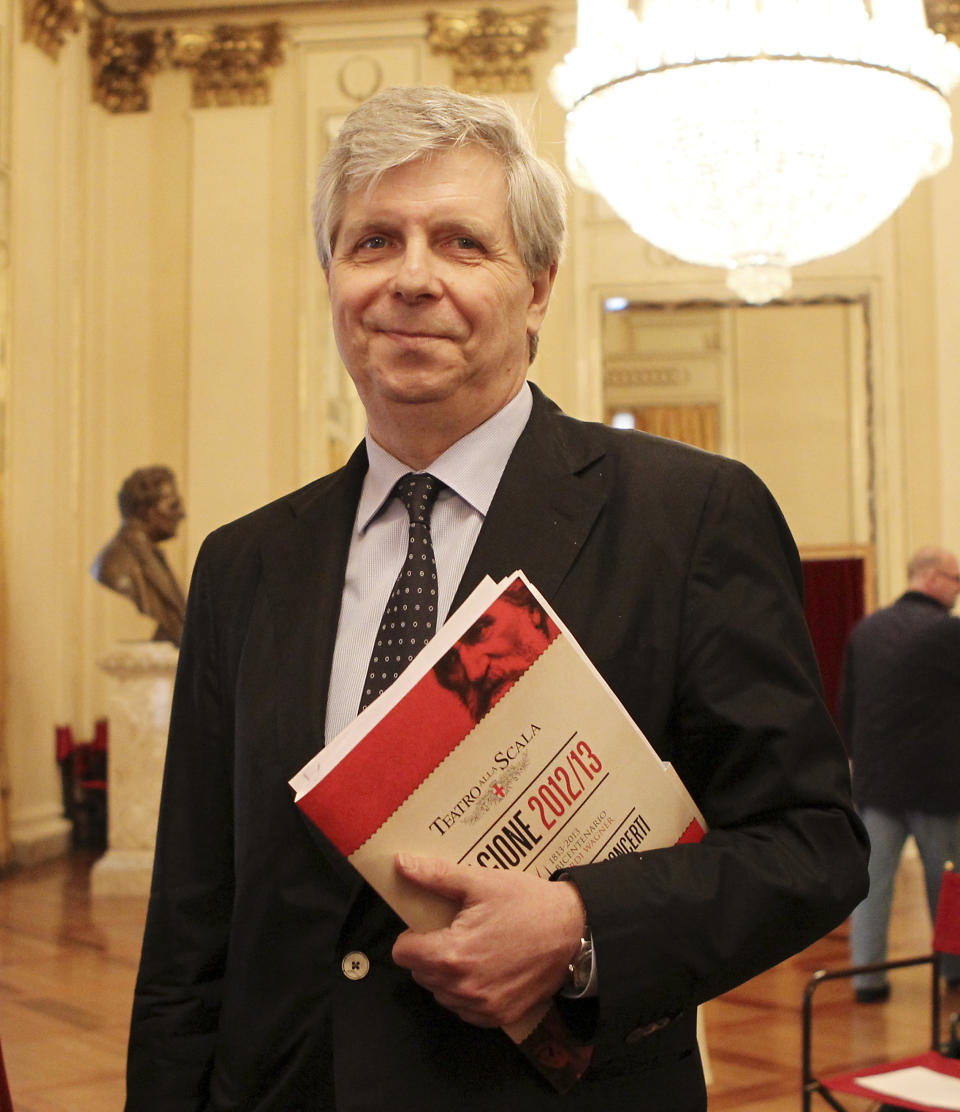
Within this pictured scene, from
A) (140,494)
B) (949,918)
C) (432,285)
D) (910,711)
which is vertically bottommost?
(949,918)

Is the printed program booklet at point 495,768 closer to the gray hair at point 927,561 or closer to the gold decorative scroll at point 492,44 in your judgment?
the gray hair at point 927,561

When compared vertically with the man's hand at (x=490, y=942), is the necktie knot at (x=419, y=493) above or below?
above

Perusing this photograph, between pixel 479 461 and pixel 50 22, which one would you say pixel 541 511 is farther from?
pixel 50 22

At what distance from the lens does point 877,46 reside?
5.39 m

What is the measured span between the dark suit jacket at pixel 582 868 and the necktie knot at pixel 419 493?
11 centimetres

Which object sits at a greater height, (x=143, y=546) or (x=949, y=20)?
(x=949, y=20)

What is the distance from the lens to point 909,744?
5.61 meters

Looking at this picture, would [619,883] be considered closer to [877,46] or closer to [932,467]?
[877,46]

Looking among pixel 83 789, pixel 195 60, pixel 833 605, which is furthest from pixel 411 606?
pixel 833 605

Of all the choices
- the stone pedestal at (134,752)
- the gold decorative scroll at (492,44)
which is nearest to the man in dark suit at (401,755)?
the stone pedestal at (134,752)

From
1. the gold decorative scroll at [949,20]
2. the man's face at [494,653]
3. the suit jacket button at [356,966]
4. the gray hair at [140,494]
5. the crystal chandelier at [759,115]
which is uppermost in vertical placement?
the gold decorative scroll at [949,20]

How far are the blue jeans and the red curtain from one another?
241 inches

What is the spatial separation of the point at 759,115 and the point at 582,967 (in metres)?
4.98

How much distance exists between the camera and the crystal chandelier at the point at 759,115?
5359 millimetres
